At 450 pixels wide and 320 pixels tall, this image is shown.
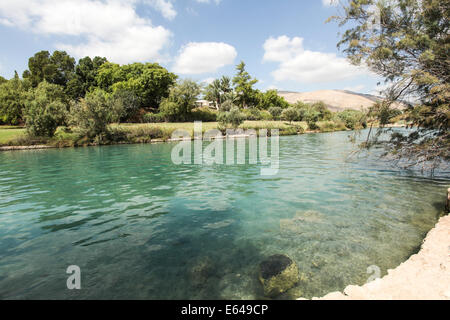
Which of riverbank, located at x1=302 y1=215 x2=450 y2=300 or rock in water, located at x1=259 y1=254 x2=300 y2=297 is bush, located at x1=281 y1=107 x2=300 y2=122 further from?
rock in water, located at x1=259 y1=254 x2=300 y2=297

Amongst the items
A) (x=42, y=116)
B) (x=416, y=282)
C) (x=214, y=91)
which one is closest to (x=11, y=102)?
(x=42, y=116)

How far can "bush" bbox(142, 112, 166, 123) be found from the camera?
68625 millimetres

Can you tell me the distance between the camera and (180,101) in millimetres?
70750

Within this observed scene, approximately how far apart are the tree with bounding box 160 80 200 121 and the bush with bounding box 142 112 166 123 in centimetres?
159

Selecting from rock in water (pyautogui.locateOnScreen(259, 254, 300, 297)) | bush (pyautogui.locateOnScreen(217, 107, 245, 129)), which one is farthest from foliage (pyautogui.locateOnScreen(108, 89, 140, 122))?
rock in water (pyautogui.locateOnScreen(259, 254, 300, 297))

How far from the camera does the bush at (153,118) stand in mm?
68625

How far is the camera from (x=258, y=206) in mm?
9055

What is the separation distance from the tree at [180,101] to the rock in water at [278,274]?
68.0 meters

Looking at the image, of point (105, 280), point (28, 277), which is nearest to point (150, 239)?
point (105, 280)

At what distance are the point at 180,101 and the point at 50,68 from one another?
54.4 m

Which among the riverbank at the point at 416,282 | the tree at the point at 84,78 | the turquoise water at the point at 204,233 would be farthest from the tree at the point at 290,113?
the riverbank at the point at 416,282

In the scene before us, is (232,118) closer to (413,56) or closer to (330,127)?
(330,127)
